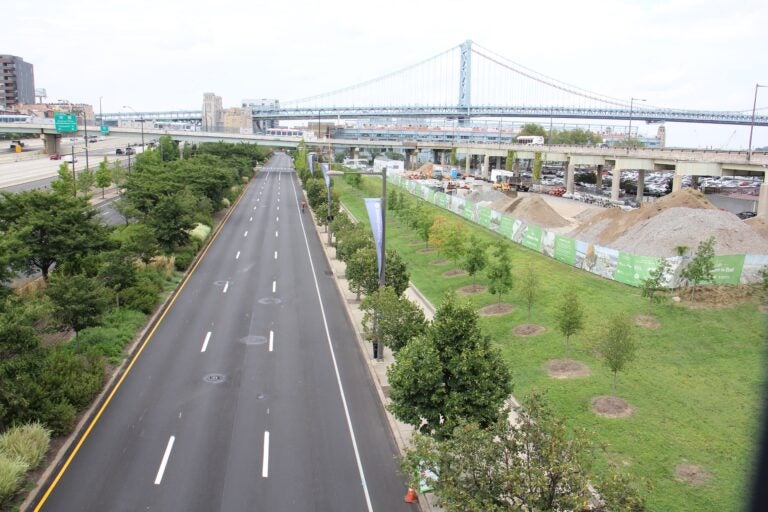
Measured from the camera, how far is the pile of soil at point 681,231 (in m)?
36.4

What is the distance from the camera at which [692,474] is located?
16547 millimetres

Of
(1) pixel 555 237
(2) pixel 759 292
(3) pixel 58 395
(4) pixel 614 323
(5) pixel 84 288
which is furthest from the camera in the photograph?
(1) pixel 555 237

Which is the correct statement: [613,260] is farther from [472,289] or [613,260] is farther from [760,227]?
[760,227]

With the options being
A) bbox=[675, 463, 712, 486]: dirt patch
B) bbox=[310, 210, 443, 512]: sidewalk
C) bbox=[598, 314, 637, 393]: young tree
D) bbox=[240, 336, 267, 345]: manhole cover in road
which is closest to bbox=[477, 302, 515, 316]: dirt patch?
bbox=[310, 210, 443, 512]: sidewalk

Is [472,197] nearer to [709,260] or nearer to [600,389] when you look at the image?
[709,260]

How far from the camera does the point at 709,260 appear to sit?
28.9 meters

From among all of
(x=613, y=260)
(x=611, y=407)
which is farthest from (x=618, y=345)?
(x=613, y=260)

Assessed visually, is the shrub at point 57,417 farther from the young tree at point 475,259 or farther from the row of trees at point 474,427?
the young tree at point 475,259

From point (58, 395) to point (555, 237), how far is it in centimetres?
3100

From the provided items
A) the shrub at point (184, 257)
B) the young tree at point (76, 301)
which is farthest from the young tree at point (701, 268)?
the shrub at point (184, 257)

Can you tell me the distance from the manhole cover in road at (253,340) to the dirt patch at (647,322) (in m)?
17.2

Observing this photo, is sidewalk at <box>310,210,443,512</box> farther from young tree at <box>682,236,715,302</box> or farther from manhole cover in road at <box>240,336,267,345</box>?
young tree at <box>682,236,715,302</box>

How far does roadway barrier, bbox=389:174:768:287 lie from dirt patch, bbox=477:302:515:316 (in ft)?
22.6

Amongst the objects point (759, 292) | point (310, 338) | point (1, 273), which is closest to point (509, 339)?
point (310, 338)
